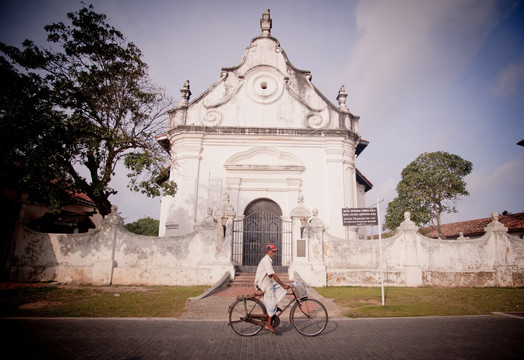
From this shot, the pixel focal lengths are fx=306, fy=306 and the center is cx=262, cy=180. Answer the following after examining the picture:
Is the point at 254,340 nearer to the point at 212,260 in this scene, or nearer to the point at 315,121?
the point at 212,260

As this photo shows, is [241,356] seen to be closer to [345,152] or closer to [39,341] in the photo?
[39,341]

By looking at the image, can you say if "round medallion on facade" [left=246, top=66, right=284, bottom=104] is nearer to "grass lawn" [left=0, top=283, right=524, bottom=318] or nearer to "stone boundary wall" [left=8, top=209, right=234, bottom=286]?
"stone boundary wall" [left=8, top=209, right=234, bottom=286]

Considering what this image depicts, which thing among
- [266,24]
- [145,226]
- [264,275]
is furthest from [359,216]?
[145,226]

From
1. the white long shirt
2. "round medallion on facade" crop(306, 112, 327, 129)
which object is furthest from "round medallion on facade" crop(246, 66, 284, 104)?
the white long shirt

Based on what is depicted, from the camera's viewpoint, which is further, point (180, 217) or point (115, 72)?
point (180, 217)

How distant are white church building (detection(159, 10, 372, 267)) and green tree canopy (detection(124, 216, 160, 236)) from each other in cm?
3290

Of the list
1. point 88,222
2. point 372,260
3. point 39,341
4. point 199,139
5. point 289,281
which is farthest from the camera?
point 88,222

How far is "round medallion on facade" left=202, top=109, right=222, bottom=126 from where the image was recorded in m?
16.2

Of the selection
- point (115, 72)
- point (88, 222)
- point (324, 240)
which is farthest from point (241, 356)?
point (88, 222)

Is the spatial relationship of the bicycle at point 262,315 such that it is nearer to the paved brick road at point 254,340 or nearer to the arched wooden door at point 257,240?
the paved brick road at point 254,340

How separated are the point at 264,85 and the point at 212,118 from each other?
3397 mm

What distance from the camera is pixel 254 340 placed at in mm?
5426

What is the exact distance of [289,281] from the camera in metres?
11.3

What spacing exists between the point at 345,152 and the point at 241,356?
42.8 ft
